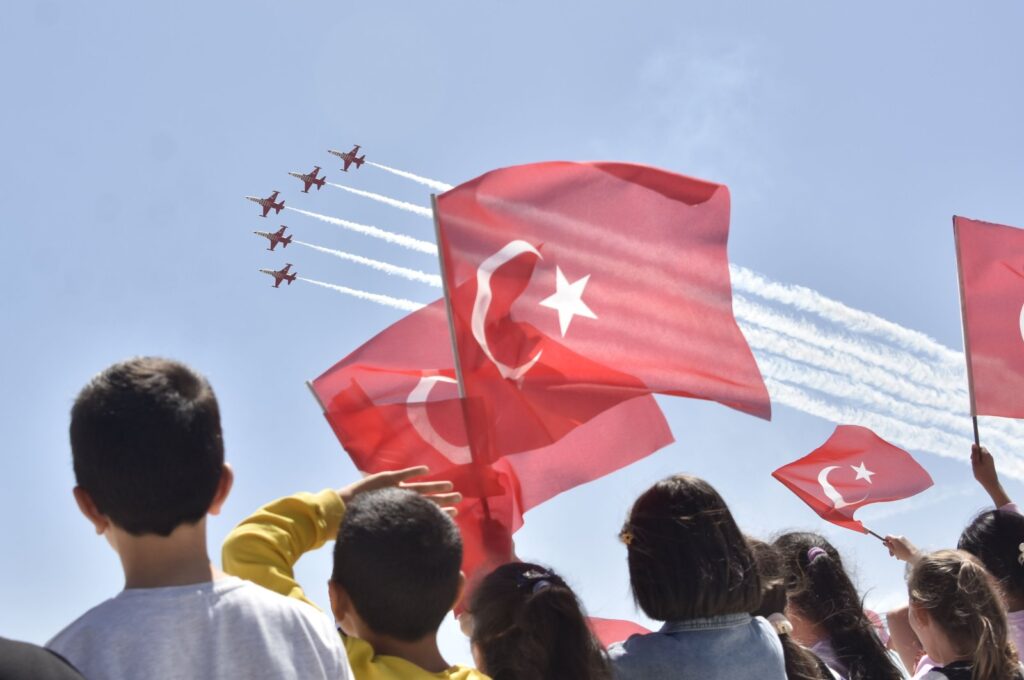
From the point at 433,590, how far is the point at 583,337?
14.3 feet

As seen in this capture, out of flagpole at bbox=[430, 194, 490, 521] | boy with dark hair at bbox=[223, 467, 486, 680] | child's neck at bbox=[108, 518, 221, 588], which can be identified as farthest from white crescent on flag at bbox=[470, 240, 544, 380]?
child's neck at bbox=[108, 518, 221, 588]

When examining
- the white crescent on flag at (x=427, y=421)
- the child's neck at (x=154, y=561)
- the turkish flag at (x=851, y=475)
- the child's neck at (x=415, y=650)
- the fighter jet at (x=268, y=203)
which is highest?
the fighter jet at (x=268, y=203)

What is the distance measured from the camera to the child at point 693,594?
18.7ft

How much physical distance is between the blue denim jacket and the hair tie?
604mm

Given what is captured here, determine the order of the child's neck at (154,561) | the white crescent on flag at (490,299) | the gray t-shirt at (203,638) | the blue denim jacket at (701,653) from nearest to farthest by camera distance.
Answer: the gray t-shirt at (203,638)
the child's neck at (154,561)
the blue denim jacket at (701,653)
the white crescent on flag at (490,299)

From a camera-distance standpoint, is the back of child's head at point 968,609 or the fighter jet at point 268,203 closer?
the back of child's head at point 968,609

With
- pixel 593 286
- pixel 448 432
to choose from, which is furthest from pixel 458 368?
pixel 593 286

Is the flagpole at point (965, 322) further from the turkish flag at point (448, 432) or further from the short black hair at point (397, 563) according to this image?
the short black hair at point (397, 563)

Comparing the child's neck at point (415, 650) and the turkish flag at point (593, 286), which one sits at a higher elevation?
the turkish flag at point (593, 286)

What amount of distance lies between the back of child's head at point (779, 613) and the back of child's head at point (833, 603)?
505 millimetres

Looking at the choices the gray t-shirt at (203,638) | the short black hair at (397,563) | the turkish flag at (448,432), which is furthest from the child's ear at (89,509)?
the turkish flag at (448,432)

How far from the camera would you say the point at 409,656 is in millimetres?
4992

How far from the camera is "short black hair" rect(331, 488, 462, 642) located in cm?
488

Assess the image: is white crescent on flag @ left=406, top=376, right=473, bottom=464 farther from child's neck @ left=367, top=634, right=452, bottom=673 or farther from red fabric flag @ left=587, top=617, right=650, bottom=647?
child's neck @ left=367, top=634, right=452, bottom=673
